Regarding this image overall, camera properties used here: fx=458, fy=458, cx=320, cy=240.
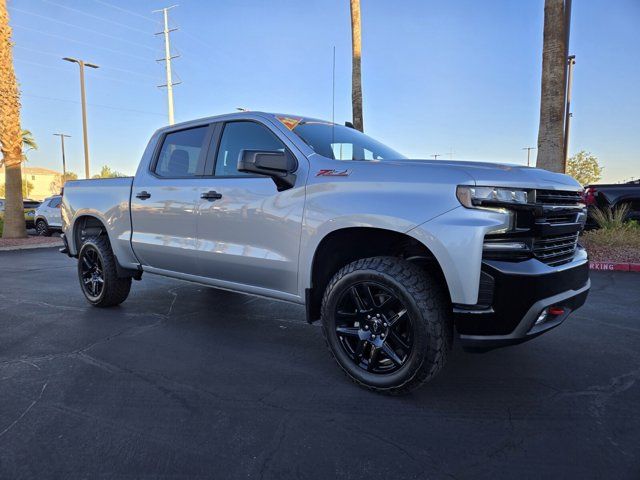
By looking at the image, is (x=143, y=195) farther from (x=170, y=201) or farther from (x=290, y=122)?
(x=290, y=122)

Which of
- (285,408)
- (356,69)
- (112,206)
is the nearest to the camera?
(285,408)

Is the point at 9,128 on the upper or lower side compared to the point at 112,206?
upper

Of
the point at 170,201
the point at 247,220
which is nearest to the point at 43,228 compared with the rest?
the point at 170,201

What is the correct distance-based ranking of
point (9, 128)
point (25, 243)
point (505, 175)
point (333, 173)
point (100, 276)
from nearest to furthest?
point (505, 175), point (333, 173), point (100, 276), point (25, 243), point (9, 128)

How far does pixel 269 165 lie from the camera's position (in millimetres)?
3129

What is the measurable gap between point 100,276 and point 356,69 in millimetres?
10697

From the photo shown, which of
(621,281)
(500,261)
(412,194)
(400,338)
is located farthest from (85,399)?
(621,281)

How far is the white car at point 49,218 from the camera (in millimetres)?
17178

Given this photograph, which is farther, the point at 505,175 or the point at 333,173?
the point at 333,173

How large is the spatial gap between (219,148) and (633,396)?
3.56 m

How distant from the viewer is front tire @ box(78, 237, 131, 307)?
497cm

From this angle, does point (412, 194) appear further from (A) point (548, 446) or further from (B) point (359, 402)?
(A) point (548, 446)

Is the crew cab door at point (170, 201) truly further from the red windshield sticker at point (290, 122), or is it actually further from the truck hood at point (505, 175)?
the truck hood at point (505, 175)

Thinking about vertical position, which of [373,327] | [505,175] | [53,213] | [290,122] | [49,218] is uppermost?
[290,122]
